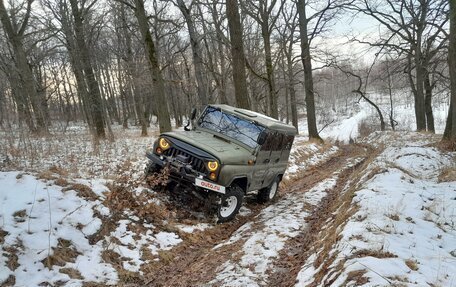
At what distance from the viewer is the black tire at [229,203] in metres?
7.24

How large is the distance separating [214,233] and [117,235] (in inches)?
76.7

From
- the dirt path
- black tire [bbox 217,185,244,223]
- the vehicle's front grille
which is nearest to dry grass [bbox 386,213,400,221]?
the dirt path

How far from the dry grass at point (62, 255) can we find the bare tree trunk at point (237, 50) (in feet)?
27.4

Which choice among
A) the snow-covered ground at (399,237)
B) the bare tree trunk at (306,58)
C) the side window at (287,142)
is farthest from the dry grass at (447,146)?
the bare tree trunk at (306,58)

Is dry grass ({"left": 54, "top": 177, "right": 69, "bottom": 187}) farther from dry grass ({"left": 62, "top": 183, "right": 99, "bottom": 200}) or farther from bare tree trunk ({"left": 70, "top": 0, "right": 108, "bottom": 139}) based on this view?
bare tree trunk ({"left": 70, "top": 0, "right": 108, "bottom": 139})

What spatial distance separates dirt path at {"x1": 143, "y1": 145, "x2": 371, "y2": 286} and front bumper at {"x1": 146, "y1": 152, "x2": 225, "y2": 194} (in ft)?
2.97

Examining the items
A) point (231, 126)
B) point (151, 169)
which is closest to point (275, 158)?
point (231, 126)

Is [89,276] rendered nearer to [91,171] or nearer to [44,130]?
[91,171]

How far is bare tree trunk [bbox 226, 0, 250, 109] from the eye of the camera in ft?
39.9

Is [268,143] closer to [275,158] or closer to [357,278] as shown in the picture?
[275,158]

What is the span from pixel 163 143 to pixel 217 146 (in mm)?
1151

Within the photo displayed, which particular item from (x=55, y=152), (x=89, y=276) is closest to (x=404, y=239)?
(x=89, y=276)

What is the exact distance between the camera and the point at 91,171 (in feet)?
28.4

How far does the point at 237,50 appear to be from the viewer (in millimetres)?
12344
